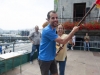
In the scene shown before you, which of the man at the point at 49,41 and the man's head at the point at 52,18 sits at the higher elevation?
the man's head at the point at 52,18

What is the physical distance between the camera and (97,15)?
15.2 m

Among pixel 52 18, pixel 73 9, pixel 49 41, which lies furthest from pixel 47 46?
pixel 73 9

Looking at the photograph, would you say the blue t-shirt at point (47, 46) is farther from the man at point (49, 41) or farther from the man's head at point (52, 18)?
the man's head at point (52, 18)

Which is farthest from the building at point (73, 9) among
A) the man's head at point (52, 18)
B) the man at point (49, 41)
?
the man's head at point (52, 18)

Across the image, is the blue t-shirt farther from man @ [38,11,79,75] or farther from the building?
the building

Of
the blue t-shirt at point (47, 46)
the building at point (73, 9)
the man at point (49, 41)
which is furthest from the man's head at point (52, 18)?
the building at point (73, 9)

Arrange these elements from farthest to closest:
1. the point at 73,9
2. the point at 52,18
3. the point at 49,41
Answer: the point at 73,9 < the point at 49,41 < the point at 52,18

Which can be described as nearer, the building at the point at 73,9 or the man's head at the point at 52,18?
the man's head at the point at 52,18

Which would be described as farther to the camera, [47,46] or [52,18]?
[47,46]

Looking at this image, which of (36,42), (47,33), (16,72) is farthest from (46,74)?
(36,42)

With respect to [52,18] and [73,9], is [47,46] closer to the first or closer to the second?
[52,18]

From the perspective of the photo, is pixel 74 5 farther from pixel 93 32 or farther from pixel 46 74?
pixel 46 74

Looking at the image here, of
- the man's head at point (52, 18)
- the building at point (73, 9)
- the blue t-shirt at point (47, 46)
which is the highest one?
the building at point (73, 9)

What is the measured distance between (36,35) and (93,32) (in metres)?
7.72
